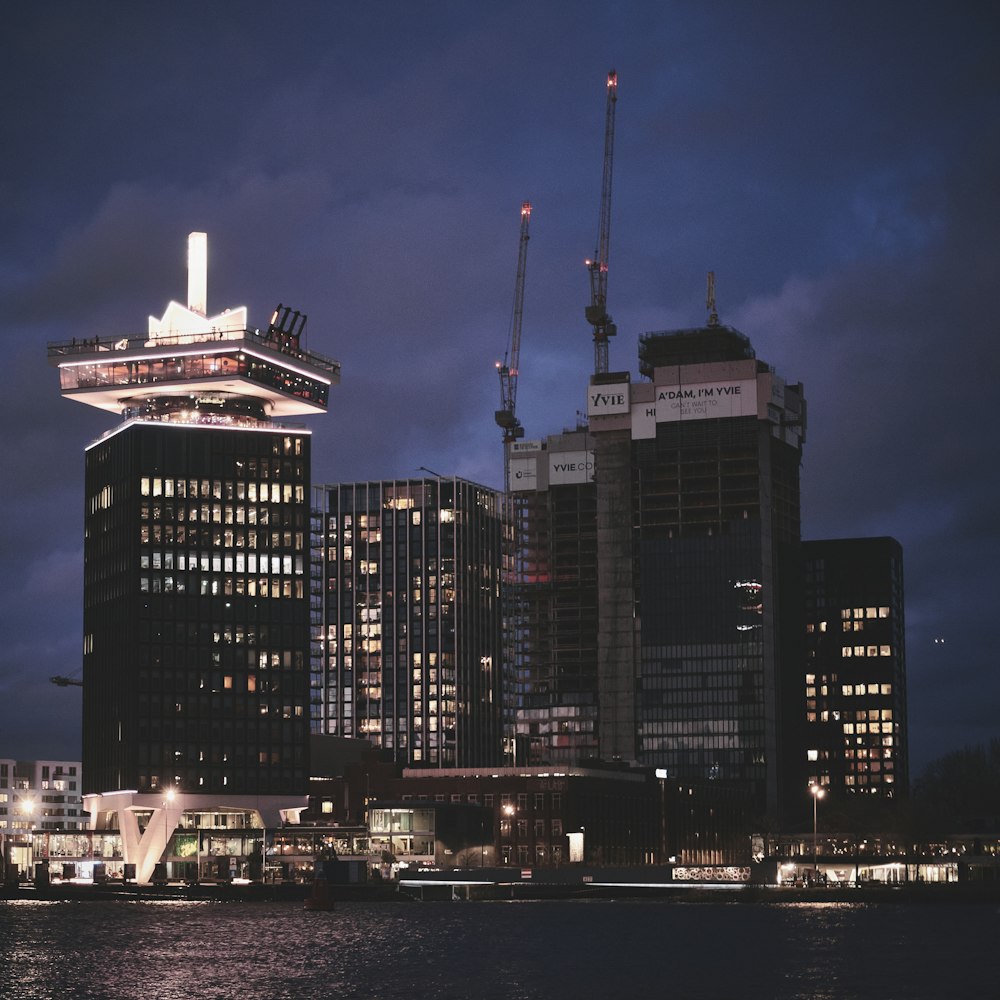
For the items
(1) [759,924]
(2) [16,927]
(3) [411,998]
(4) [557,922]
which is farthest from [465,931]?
(3) [411,998]

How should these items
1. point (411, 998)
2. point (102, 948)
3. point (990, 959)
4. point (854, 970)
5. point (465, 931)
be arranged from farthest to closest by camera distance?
1. point (465, 931)
2. point (102, 948)
3. point (990, 959)
4. point (854, 970)
5. point (411, 998)

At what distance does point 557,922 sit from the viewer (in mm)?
191125

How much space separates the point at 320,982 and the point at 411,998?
11.8m

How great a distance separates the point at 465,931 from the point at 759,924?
30.4m

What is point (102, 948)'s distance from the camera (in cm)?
15288

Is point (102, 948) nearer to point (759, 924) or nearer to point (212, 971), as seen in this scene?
point (212, 971)

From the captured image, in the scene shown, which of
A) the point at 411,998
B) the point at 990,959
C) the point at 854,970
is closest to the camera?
the point at 411,998

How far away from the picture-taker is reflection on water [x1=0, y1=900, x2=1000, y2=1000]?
396ft

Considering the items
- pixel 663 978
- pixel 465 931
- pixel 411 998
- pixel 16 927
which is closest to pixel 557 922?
pixel 465 931

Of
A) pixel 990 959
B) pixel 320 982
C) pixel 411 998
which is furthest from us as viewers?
pixel 990 959

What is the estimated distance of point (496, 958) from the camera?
143375 mm

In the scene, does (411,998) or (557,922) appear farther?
(557,922)

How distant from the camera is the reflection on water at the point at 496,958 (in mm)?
120625

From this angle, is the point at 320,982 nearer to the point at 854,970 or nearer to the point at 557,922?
the point at 854,970
